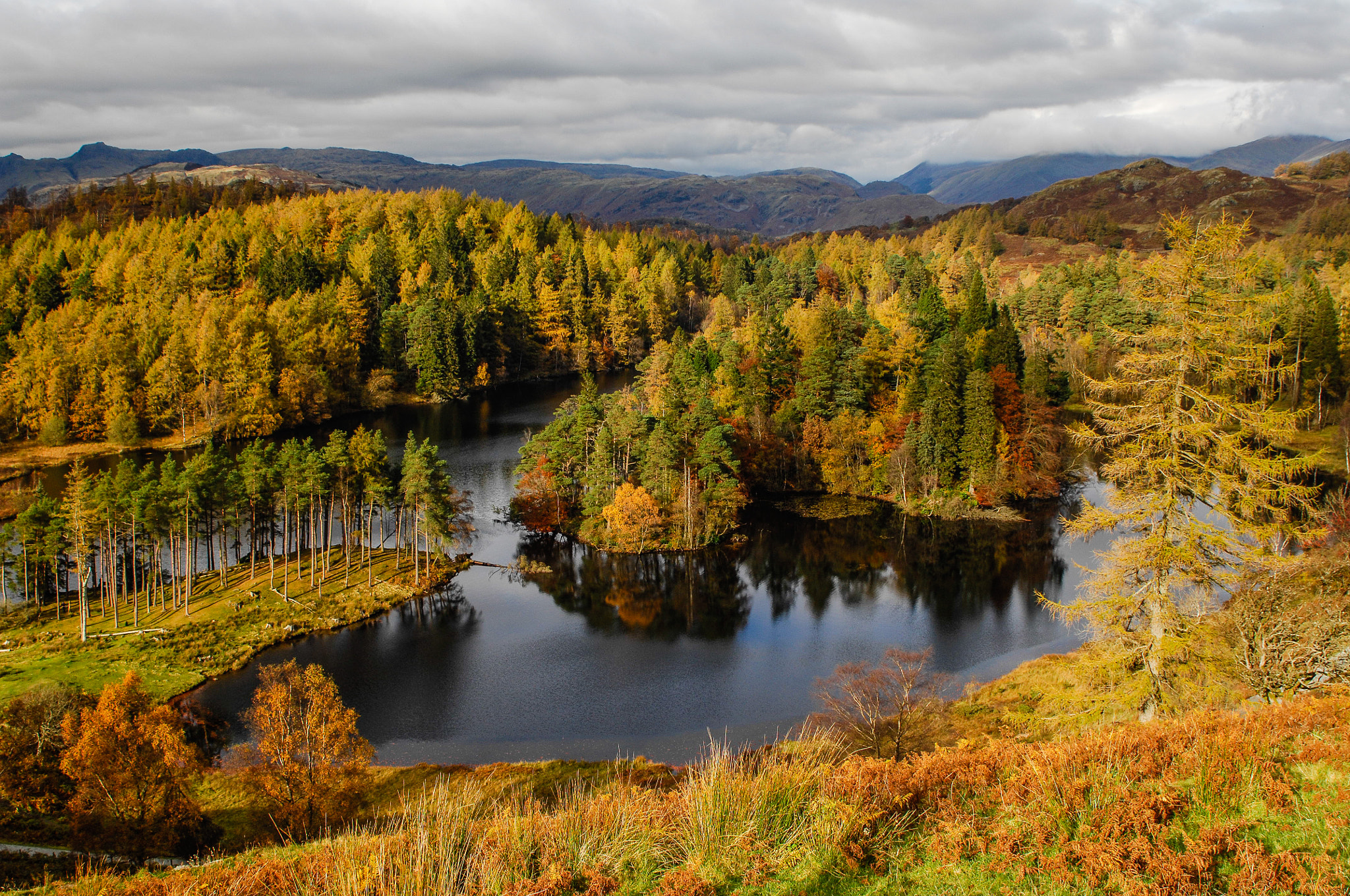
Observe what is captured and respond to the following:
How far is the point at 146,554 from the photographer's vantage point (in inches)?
1741

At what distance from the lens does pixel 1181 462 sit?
58.7ft

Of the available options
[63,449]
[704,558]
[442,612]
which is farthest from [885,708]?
[63,449]

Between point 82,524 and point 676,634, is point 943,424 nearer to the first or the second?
point 676,634

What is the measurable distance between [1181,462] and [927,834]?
12403 millimetres

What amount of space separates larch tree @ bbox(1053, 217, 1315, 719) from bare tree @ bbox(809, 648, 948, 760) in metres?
8.05

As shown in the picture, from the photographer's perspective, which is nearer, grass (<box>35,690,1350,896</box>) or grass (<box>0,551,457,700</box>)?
grass (<box>35,690,1350,896</box>)

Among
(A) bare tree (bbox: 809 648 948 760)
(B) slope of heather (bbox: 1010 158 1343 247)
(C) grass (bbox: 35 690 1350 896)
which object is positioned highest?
(B) slope of heather (bbox: 1010 158 1343 247)

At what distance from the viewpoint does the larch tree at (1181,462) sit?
16703mm

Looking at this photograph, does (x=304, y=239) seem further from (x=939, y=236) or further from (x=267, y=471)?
(x=939, y=236)

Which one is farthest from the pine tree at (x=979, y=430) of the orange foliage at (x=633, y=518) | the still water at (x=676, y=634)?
the orange foliage at (x=633, y=518)

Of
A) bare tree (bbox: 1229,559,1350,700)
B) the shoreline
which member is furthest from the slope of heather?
bare tree (bbox: 1229,559,1350,700)

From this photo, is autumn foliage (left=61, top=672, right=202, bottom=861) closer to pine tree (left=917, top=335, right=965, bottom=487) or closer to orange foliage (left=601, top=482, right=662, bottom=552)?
orange foliage (left=601, top=482, right=662, bottom=552)

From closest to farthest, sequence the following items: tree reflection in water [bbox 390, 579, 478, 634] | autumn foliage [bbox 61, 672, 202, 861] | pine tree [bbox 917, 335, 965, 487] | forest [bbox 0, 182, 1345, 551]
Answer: autumn foliage [bbox 61, 672, 202, 861] → tree reflection in water [bbox 390, 579, 478, 634] → forest [bbox 0, 182, 1345, 551] → pine tree [bbox 917, 335, 965, 487]

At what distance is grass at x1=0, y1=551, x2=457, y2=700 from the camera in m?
33.8
